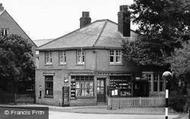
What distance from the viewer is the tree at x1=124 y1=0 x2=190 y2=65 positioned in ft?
150

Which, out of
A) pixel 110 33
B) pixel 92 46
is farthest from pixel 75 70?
pixel 110 33

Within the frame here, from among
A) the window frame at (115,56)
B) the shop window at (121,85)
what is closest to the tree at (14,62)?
the window frame at (115,56)

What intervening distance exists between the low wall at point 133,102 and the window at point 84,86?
7592mm

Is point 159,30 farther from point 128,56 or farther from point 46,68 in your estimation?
point 46,68

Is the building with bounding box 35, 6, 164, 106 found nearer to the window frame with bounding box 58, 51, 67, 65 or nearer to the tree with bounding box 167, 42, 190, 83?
the window frame with bounding box 58, 51, 67, 65

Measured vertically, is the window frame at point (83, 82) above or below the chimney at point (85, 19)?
below

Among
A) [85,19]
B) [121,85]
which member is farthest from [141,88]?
[85,19]

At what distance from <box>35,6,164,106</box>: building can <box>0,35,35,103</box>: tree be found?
2438mm

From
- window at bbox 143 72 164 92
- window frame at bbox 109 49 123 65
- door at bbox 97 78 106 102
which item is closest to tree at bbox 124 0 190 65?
window frame at bbox 109 49 123 65

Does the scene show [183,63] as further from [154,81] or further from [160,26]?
[154,81]

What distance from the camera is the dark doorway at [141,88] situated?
5503 cm

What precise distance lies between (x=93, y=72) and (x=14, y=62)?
1048 cm

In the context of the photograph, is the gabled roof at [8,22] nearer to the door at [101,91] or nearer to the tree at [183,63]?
the door at [101,91]

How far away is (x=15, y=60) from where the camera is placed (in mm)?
57469
